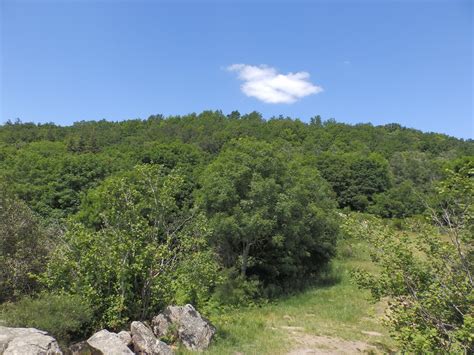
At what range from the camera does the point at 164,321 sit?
406 inches

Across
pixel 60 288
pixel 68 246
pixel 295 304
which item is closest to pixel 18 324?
pixel 60 288

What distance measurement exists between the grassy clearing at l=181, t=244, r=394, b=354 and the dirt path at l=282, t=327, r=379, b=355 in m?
0.22

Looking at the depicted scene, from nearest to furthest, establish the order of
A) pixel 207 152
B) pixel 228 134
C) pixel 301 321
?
pixel 301 321, pixel 207 152, pixel 228 134

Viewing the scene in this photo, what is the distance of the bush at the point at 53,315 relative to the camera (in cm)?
873

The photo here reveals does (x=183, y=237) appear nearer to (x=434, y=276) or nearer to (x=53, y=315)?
(x=53, y=315)

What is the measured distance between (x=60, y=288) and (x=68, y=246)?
1.11 meters

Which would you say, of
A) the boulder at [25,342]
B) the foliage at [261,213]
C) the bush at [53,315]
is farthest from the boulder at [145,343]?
the foliage at [261,213]

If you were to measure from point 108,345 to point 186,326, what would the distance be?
7.87ft

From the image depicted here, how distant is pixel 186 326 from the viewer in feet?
33.4

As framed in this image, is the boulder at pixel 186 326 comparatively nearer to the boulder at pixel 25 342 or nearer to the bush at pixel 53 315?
the bush at pixel 53 315

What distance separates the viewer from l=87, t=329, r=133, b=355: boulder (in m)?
8.09

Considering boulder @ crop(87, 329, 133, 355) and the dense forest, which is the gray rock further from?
the dense forest

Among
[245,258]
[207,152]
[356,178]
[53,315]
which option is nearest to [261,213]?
[245,258]

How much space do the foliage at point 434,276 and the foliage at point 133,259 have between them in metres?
5.19
